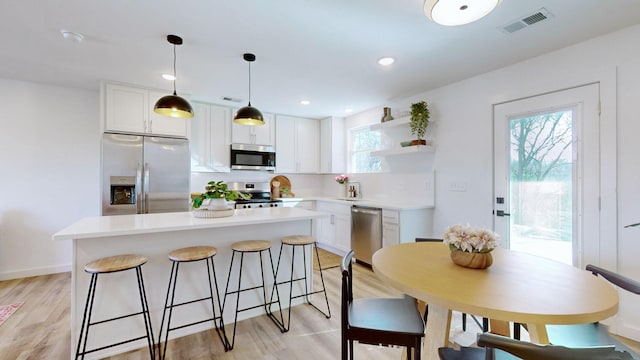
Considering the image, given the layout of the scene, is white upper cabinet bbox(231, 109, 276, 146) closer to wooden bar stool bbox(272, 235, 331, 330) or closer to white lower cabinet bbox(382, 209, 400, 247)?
white lower cabinet bbox(382, 209, 400, 247)

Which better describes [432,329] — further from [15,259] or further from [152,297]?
[15,259]

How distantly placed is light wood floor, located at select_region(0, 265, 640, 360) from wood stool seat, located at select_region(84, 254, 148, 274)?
2.38 ft

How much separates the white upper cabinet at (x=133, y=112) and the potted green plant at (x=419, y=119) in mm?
3221

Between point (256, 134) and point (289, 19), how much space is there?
2991mm

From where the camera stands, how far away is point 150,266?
7.11ft

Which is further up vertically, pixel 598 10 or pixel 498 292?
pixel 598 10

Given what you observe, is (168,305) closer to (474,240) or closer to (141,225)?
(141,225)

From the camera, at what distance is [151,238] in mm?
2180

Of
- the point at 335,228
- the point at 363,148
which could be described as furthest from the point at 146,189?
the point at 363,148

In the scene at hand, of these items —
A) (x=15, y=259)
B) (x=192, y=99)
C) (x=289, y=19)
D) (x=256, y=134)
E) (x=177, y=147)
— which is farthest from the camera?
(x=256, y=134)

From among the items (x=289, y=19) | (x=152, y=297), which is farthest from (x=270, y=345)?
(x=289, y=19)

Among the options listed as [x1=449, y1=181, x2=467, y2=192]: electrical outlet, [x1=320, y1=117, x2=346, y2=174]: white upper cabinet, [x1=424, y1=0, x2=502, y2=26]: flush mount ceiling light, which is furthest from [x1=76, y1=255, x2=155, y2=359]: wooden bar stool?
[x1=320, y1=117, x2=346, y2=174]: white upper cabinet

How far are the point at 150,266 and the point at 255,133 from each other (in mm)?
3129

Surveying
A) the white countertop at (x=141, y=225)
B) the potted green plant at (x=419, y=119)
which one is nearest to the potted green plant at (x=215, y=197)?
the white countertop at (x=141, y=225)
